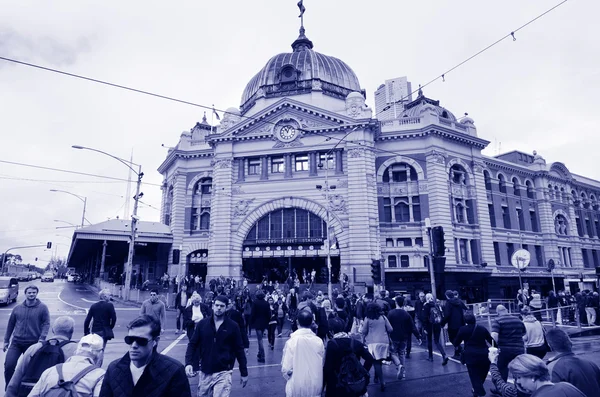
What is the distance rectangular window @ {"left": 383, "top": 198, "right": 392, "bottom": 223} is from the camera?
125ft

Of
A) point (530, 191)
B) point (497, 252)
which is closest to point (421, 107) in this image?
point (497, 252)

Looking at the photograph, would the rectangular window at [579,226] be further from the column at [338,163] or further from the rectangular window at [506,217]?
the column at [338,163]

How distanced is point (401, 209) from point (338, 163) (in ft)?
25.8

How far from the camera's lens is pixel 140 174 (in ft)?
91.8

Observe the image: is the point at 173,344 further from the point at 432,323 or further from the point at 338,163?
the point at 338,163

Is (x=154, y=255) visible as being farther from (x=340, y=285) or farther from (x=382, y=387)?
(x=382, y=387)

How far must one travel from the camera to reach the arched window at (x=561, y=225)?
157ft

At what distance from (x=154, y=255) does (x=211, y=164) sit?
13808mm

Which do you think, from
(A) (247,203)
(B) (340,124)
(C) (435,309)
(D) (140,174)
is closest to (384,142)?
(B) (340,124)

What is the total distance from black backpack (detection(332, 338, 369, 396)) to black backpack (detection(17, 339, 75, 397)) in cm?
387

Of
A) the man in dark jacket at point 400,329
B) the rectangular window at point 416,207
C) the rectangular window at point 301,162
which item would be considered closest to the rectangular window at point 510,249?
the rectangular window at point 416,207

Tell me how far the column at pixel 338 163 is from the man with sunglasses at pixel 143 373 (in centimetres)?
3458

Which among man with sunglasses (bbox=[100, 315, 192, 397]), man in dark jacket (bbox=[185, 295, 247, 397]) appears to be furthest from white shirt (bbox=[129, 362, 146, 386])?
man in dark jacket (bbox=[185, 295, 247, 397])

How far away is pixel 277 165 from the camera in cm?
3997
